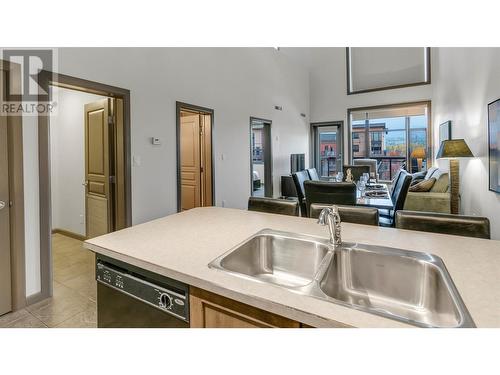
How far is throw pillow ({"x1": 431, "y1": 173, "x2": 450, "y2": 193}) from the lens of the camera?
4141 millimetres

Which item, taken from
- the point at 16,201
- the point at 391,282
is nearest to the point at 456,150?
the point at 391,282

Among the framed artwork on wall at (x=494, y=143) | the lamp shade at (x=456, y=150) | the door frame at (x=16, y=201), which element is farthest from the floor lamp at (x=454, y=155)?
the door frame at (x=16, y=201)

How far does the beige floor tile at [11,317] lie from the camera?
200cm

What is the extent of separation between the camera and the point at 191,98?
12.7 feet

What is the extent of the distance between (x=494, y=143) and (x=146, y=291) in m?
3.35

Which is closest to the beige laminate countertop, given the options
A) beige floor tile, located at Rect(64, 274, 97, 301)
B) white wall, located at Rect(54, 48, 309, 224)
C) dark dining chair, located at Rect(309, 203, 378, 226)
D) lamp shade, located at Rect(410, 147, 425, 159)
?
dark dining chair, located at Rect(309, 203, 378, 226)

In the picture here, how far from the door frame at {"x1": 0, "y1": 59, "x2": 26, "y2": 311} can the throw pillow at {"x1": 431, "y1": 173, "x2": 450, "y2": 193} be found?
17.4 ft

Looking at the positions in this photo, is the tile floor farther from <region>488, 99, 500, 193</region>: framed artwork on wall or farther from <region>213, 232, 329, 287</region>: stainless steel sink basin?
<region>488, 99, 500, 193</region>: framed artwork on wall

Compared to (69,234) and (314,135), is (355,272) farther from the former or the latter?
(314,135)
